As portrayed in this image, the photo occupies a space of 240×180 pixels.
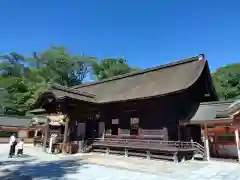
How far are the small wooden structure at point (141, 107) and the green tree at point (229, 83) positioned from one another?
60.5 ft

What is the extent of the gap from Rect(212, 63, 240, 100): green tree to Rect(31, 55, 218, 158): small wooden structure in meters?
18.4

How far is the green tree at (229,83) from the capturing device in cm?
3609

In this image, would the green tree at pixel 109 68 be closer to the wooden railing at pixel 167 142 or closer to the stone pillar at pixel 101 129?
→ the stone pillar at pixel 101 129

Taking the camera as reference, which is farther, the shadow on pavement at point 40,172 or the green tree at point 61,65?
the green tree at point 61,65

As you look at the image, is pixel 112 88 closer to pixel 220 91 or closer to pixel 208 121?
pixel 208 121

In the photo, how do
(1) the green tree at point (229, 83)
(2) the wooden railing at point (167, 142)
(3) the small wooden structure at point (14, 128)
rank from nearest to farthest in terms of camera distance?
(2) the wooden railing at point (167, 142)
(3) the small wooden structure at point (14, 128)
(1) the green tree at point (229, 83)

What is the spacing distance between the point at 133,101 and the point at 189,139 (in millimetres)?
4978

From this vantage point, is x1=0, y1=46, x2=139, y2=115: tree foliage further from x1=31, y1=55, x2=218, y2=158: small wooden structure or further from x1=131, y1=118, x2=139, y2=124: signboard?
x1=131, y1=118, x2=139, y2=124: signboard

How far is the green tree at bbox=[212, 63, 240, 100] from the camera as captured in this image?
118 feet

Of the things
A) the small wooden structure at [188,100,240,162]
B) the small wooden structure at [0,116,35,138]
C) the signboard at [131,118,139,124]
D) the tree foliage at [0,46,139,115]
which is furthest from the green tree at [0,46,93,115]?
the small wooden structure at [188,100,240,162]

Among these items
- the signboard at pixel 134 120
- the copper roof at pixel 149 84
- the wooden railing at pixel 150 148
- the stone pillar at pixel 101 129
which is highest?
the copper roof at pixel 149 84

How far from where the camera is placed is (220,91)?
35969 mm

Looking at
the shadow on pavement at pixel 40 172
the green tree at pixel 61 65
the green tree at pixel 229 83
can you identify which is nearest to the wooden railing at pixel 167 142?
the shadow on pavement at pixel 40 172

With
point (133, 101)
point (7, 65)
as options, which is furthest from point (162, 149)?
point (7, 65)
